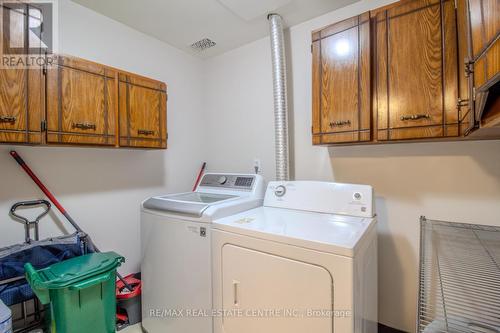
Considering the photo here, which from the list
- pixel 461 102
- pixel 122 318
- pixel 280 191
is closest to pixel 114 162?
pixel 122 318

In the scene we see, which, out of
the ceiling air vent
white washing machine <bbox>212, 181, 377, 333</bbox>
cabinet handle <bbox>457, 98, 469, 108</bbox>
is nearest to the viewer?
white washing machine <bbox>212, 181, 377, 333</bbox>

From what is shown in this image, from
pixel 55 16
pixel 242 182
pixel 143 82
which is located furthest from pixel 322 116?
pixel 55 16

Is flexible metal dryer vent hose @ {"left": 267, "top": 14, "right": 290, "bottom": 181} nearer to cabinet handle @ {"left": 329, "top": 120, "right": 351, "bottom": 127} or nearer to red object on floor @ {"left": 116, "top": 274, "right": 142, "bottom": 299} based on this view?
cabinet handle @ {"left": 329, "top": 120, "right": 351, "bottom": 127}

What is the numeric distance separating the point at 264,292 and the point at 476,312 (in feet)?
2.66

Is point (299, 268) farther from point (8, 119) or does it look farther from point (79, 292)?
point (8, 119)

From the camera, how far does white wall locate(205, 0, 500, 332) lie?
1547 mm

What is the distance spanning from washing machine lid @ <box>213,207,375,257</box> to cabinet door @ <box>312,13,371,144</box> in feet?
1.83

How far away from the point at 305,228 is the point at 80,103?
5.74 feet

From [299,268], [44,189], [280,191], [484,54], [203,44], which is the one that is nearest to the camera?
[484,54]

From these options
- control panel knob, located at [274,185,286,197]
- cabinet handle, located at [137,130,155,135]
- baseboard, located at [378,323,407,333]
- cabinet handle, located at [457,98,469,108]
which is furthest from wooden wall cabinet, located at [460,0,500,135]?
cabinet handle, located at [137,130,155,135]

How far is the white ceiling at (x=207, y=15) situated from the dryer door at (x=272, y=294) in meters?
1.89

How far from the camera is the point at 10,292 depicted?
1.45m

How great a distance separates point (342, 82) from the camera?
Result: 5.38 feet

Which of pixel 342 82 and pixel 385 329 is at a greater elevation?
pixel 342 82
